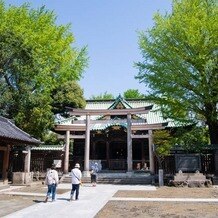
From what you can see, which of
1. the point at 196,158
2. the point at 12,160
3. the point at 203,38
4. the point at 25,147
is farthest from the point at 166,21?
the point at 12,160

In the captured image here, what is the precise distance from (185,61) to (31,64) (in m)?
12.8

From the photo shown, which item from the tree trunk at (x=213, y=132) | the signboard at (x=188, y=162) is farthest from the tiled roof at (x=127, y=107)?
the signboard at (x=188, y=162)

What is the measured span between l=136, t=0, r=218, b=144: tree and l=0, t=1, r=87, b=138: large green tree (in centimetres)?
928

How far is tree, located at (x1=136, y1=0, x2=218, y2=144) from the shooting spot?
70.7ft

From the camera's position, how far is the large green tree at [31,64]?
25.5 meters

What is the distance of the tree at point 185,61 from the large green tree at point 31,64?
30.4 feet

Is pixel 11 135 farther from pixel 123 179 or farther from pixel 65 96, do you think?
pixel 65 96

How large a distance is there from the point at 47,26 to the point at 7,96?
1138 centimetres

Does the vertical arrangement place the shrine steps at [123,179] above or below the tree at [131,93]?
below

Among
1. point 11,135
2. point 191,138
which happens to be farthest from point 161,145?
point 11,135

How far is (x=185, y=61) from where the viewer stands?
22734 mm

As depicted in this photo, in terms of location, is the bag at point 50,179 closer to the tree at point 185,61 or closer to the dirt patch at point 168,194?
the dirt patch at point 168,194

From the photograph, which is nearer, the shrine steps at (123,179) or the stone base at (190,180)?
the stone base at (190,180)

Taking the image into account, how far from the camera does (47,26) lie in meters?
32.8
